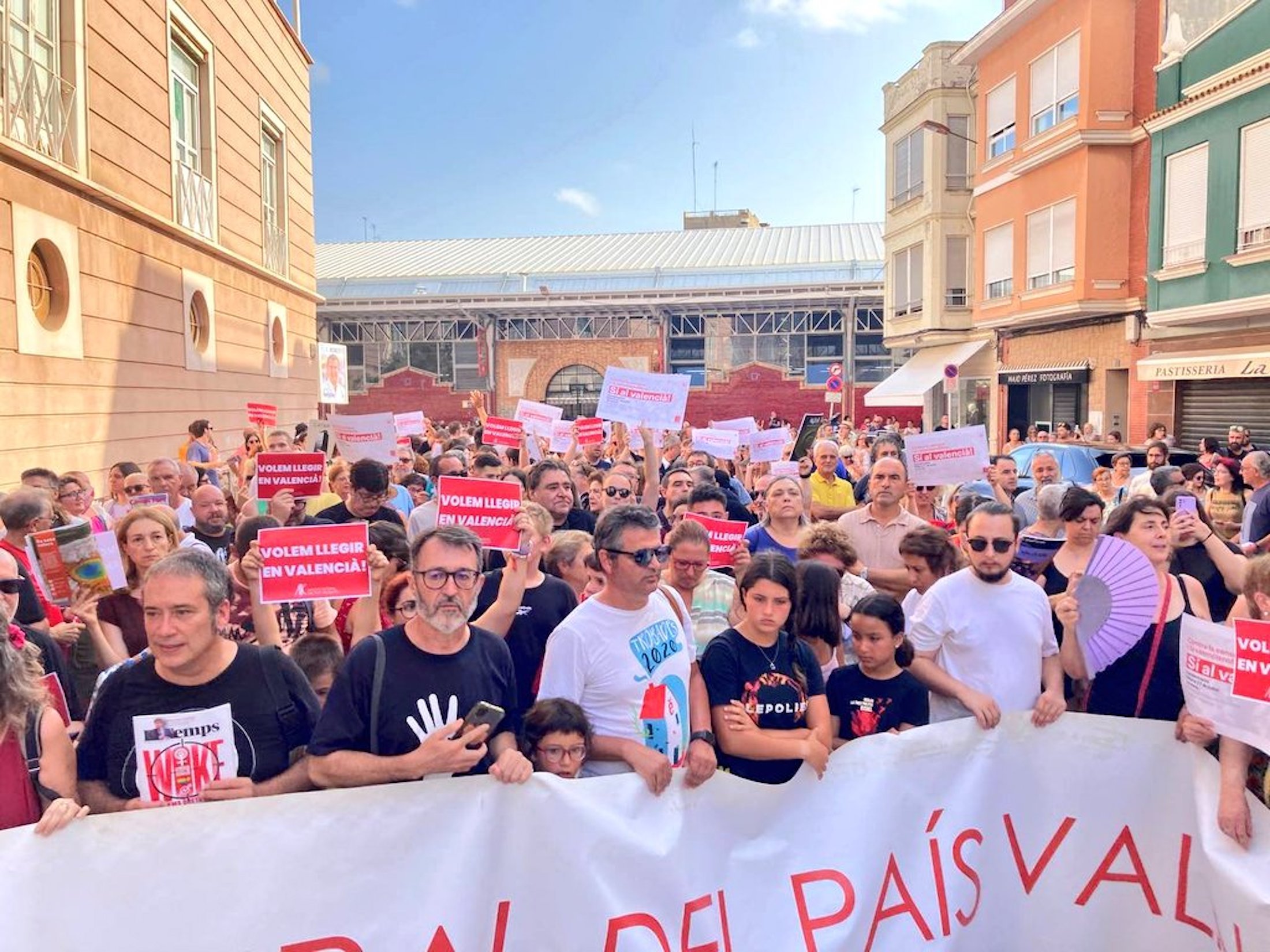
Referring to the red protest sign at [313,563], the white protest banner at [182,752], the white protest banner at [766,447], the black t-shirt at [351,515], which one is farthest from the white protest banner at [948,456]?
the white protest banner at [182,752]

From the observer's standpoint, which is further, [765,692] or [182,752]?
[765,692]

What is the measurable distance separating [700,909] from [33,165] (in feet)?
32.6

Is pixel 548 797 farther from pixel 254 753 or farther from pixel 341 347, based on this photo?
pixel 341 347

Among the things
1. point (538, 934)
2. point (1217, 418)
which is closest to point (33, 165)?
point (538, 934)

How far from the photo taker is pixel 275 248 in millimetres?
20016

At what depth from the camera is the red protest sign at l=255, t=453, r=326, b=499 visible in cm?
598

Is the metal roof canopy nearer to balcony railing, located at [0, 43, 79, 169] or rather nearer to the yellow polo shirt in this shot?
balcony railing, located at [0, 43, 79, 169]

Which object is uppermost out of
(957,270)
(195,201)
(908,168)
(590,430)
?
(908,168)

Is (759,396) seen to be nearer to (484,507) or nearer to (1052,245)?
(1052,245)

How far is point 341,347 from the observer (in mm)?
26453

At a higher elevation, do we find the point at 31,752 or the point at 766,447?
the point at 766,447

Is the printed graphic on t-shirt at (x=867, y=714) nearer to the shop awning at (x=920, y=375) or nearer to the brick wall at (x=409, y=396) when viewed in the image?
the shop awning at (x=920, y=375)

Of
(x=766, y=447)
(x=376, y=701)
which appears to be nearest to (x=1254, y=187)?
(x=766, y=447)

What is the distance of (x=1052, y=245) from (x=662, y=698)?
874 inches
